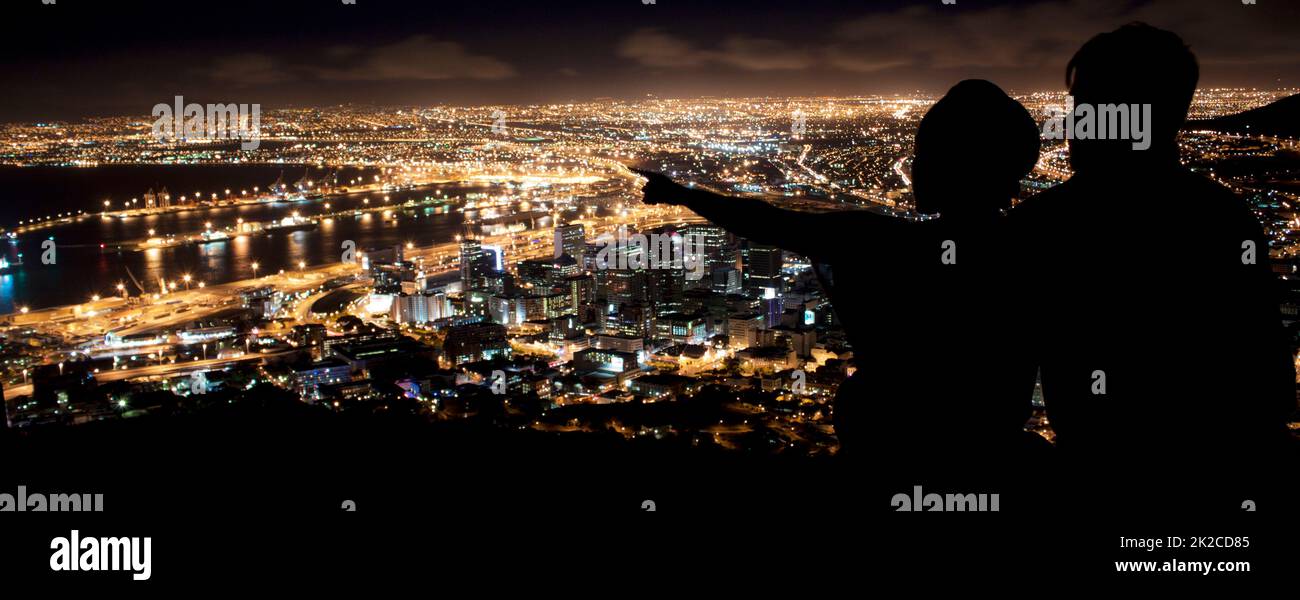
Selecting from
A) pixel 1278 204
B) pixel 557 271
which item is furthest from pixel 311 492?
pixel 557 271

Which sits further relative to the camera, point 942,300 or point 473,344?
point 473,344

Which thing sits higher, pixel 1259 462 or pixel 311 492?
pixel 1259 462

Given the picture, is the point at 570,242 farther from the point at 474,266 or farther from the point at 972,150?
the point at 972,150

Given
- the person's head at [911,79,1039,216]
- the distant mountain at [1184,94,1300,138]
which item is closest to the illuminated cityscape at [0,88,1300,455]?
the distant mountain at [1184,94,1300,138]

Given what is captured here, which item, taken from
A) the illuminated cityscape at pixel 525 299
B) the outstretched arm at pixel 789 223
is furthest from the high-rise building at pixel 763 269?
the outstretched arm at pixel 789 223

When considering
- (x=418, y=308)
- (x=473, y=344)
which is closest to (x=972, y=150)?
(x=473, y=344)

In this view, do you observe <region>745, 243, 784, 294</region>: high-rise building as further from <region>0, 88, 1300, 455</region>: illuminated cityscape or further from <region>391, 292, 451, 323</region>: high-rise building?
<region>391, 292, 451, 323</region>: high-rise building
